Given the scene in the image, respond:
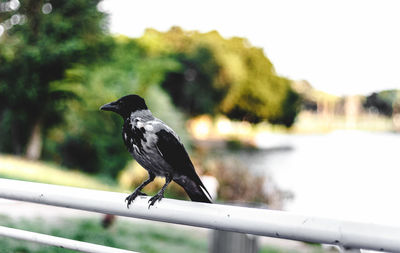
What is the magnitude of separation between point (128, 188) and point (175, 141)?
9.69m

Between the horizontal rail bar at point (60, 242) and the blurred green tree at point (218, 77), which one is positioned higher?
the blurred green tree at point (218, 77)

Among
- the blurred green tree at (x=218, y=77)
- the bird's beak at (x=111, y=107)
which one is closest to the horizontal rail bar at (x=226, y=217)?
the bird's beak at (x=111, y=107)

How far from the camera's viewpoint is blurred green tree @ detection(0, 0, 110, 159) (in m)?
12.7

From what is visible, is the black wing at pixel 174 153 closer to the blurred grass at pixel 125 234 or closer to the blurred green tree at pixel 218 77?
the blurred grass at pixel 125 234

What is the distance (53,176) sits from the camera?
10500 millimetres

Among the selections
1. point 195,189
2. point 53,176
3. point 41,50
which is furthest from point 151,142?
point 41,50

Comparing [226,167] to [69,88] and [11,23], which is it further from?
[11,23]

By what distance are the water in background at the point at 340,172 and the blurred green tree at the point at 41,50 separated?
660cm

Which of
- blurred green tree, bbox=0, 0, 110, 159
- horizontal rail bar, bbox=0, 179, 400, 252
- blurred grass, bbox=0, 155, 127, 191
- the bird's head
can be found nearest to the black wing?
the bird's head

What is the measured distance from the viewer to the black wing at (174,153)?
1.23 meters

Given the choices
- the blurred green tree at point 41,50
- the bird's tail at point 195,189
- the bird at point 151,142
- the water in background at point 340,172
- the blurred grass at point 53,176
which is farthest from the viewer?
the blurred green tree at point 41,50

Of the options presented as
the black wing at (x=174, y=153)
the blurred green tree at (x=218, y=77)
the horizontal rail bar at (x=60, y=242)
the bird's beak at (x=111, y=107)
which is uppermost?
the blurred green tree at (x=218, y=77)

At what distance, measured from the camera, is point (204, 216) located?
2.79ft

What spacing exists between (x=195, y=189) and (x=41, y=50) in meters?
12.6
